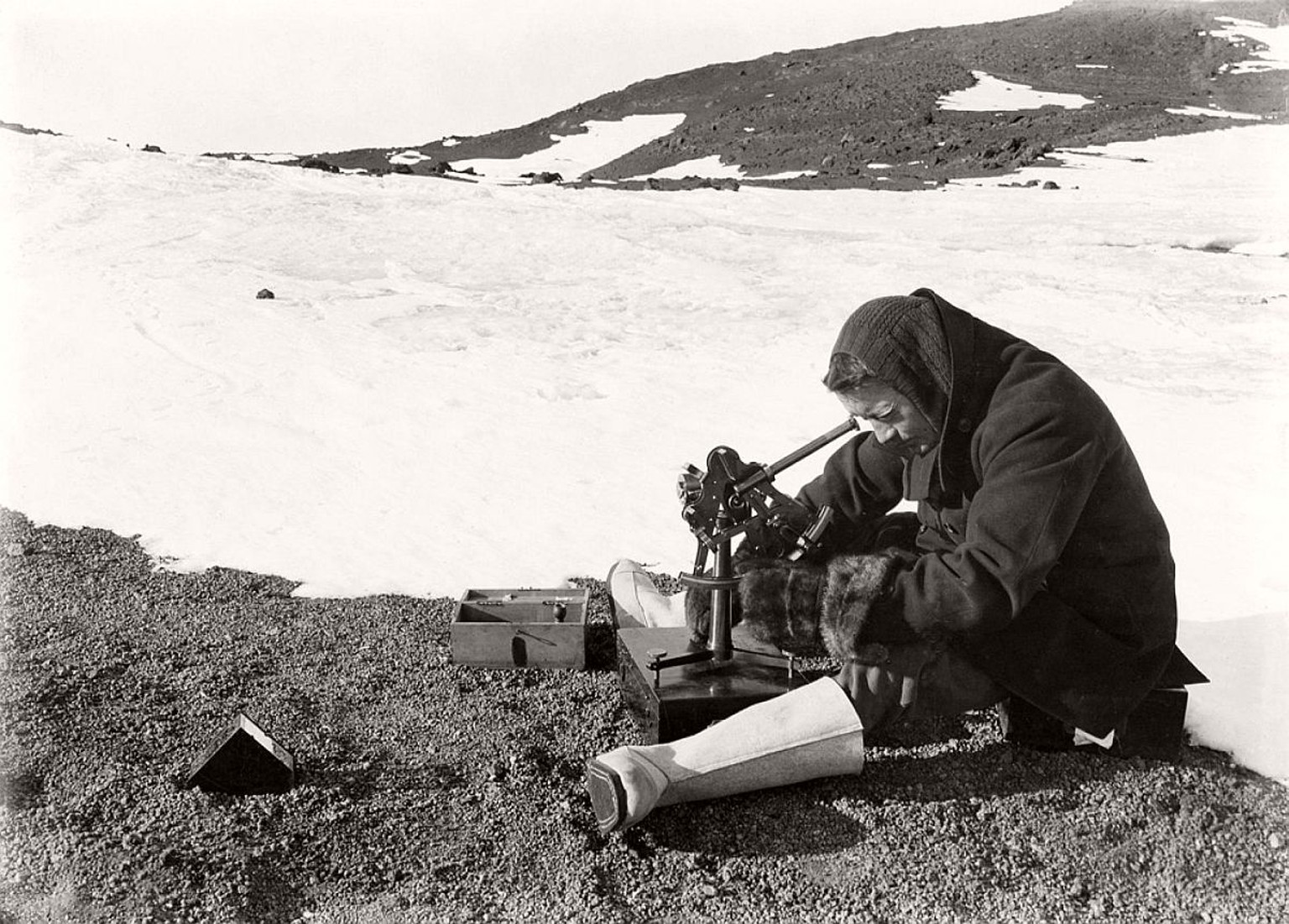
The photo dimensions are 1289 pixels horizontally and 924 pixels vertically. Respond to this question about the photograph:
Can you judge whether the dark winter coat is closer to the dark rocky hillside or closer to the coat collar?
the coat collar

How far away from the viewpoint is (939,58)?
2750 cm

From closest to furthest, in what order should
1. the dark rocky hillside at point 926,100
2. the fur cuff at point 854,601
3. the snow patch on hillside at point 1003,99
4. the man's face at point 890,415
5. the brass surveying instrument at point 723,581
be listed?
1. the fur cuff at point 854,601
2. the man's face at point 890,415
3. the brass surveying instrument at point 723,581
4. the dark rocky hillside at point 926,100
5. the snow patch on hillside at point 1003,99

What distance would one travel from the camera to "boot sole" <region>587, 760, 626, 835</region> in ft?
7.52

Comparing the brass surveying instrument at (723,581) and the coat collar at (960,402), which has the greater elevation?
the coat collar at (960,402)

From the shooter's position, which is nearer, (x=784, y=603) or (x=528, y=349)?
(x=784, y=603)

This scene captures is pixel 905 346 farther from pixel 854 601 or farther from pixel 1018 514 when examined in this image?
pixel 854 601

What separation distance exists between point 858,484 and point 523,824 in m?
1.28

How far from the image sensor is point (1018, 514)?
2.23 metres

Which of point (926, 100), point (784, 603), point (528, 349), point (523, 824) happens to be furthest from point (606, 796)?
point (926, 100)

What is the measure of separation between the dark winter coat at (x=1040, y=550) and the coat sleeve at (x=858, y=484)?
0.36 m

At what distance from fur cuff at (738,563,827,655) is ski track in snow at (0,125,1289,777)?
4.03 ft

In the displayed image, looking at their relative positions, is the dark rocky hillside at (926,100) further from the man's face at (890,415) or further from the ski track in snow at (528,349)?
the man's face at (890,415)

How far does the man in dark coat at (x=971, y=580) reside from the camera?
7.44 ft

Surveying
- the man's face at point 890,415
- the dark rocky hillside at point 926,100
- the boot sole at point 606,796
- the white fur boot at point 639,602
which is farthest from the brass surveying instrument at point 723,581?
the dark rocky hillside at point 926,100
